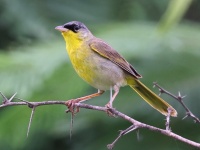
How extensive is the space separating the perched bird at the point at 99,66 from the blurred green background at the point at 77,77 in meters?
1.26

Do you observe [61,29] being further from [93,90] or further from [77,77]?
[93,90]

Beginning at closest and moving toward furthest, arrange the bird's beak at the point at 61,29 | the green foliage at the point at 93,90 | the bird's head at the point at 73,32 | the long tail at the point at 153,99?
the long tail at the point at 153,99 → the bird's beak at the point at 61,29 → the bird's head at the point at 73,32 → the green foliage at the point at 93,90

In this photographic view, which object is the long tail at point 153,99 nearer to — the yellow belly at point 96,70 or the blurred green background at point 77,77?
the yellow belly at point 96,70

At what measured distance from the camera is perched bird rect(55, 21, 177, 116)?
14.2 ft

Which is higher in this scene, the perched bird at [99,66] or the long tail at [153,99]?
the perched bird at [99,66]

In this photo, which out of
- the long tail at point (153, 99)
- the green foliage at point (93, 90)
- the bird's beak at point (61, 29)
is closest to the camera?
the long tail at point (153, 99)

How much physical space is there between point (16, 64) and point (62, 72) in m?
0.39

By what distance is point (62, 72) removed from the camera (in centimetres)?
627

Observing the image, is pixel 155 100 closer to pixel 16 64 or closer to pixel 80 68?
pixel 80 68

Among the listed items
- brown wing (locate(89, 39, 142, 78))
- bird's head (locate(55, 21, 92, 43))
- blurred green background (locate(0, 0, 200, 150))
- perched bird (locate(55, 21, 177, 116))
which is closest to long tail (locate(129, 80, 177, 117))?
perched bird (locate(55, 21, 177, 116))

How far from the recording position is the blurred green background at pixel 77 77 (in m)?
6.21

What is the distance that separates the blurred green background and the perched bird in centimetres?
126

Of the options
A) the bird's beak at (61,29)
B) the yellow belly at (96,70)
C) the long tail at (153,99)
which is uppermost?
the bird's beak at (61,29)

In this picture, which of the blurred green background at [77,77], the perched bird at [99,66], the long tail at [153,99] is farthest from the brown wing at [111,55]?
the blurred green background at [77,77]
